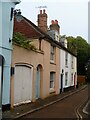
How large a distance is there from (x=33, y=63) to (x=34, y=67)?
389mm

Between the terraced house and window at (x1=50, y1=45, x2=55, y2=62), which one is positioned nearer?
the terraced house

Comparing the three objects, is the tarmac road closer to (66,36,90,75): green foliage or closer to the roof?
the roof

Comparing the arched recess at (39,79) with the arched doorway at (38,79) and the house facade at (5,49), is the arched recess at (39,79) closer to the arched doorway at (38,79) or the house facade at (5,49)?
the arched doorway at (38,79)

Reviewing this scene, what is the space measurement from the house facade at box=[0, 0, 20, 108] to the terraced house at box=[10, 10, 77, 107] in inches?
27.6

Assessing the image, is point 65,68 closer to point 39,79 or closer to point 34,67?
point 39,79

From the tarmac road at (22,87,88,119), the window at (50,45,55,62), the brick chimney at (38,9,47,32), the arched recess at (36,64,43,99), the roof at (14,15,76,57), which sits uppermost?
the brick chimney at (38,9,47,32)

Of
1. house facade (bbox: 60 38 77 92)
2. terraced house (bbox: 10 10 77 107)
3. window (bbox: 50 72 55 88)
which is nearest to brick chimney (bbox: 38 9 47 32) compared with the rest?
terraced house (bbox: 10 10 77 107)

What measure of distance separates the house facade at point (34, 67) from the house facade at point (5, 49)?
780 millimetres

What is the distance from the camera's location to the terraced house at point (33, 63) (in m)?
18.7

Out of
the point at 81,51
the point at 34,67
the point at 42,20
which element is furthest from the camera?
the point at 81,51

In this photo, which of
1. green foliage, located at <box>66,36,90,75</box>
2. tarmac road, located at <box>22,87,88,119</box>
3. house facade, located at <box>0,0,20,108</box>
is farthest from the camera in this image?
green foliage, located at <box>66,36,90,75</box>

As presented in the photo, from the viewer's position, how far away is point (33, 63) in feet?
71.2

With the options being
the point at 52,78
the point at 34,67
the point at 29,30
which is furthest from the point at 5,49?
the point at 52,78

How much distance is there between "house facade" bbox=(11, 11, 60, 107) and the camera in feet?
61.2
